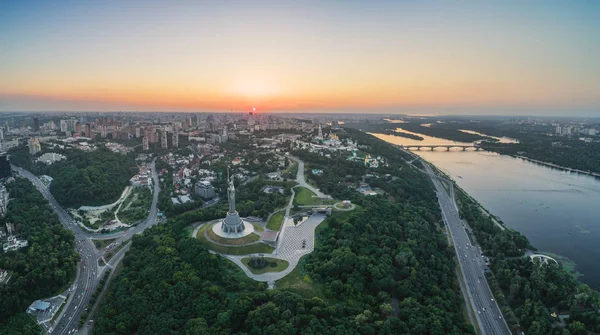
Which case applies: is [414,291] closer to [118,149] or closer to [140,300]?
[140,300]

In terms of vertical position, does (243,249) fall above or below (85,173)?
below

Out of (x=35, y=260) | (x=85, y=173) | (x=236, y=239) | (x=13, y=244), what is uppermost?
(x=85, y=173)

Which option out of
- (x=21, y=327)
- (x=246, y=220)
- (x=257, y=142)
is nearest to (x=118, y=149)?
(x=257, y=142)

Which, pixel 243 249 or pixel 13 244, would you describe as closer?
pixel 243 249

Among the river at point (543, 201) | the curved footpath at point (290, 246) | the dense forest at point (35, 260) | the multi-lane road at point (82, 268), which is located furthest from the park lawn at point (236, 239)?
the river at point (543, 201)

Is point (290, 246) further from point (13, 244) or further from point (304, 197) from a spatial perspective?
point (13, 244)

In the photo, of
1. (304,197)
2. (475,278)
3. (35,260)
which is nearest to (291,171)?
(304,197)

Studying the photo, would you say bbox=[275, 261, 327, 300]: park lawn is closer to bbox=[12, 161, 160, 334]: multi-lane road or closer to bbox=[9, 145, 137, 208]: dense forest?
bbox=[12, 161, 160, 334]: multi-lane road

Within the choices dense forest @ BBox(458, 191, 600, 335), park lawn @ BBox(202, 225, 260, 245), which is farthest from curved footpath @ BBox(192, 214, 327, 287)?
dense forest @ BBox(458, 191, 600, 335)
